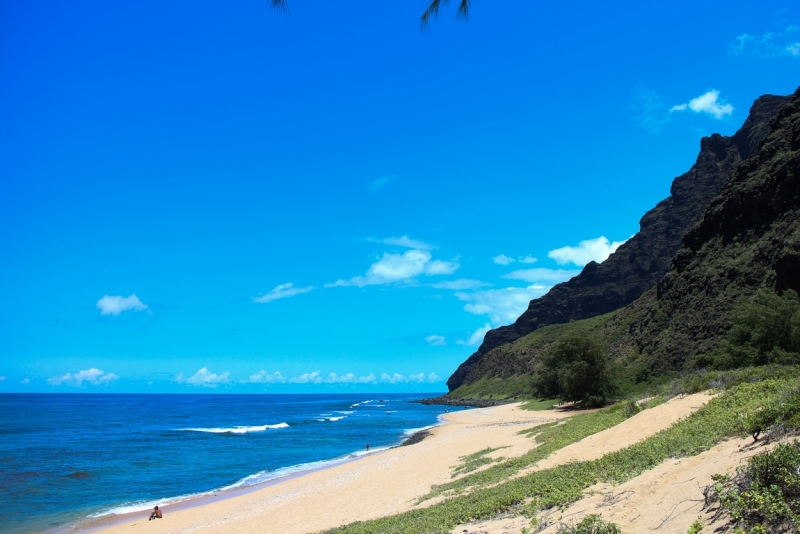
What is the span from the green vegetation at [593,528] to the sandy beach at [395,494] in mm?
396

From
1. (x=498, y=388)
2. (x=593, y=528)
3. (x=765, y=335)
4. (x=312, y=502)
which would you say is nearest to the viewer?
(x=593, y=528)

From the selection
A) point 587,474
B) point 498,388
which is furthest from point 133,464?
point 498,388

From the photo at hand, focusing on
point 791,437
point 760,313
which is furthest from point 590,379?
point 791,437

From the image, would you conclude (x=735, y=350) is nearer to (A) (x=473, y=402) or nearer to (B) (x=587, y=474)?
(B) (x=587, y=474)


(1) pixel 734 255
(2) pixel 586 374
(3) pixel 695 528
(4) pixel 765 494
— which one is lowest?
(2) pixel 586 374

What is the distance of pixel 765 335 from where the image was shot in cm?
3647

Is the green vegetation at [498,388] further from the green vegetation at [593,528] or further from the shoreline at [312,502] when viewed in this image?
the green vegetation at [593,528]

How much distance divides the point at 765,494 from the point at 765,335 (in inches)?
1446

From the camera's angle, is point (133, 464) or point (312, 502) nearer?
point (312, 502)

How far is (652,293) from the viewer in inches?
3802

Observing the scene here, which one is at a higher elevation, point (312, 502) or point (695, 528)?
point (695, 528)

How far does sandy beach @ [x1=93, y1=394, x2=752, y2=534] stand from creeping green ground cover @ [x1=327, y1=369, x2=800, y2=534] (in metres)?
0.76

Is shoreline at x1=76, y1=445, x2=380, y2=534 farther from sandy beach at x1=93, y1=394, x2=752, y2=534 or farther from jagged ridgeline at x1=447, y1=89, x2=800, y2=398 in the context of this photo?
jagged ridgeline at x1=447, y1=89, x2=800, y2=398

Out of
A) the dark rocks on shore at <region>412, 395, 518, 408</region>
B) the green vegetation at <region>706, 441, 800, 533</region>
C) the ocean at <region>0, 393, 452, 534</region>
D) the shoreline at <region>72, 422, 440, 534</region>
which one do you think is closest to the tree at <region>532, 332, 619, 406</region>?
the ocean at <region>0, 393, 452, 534</region>
